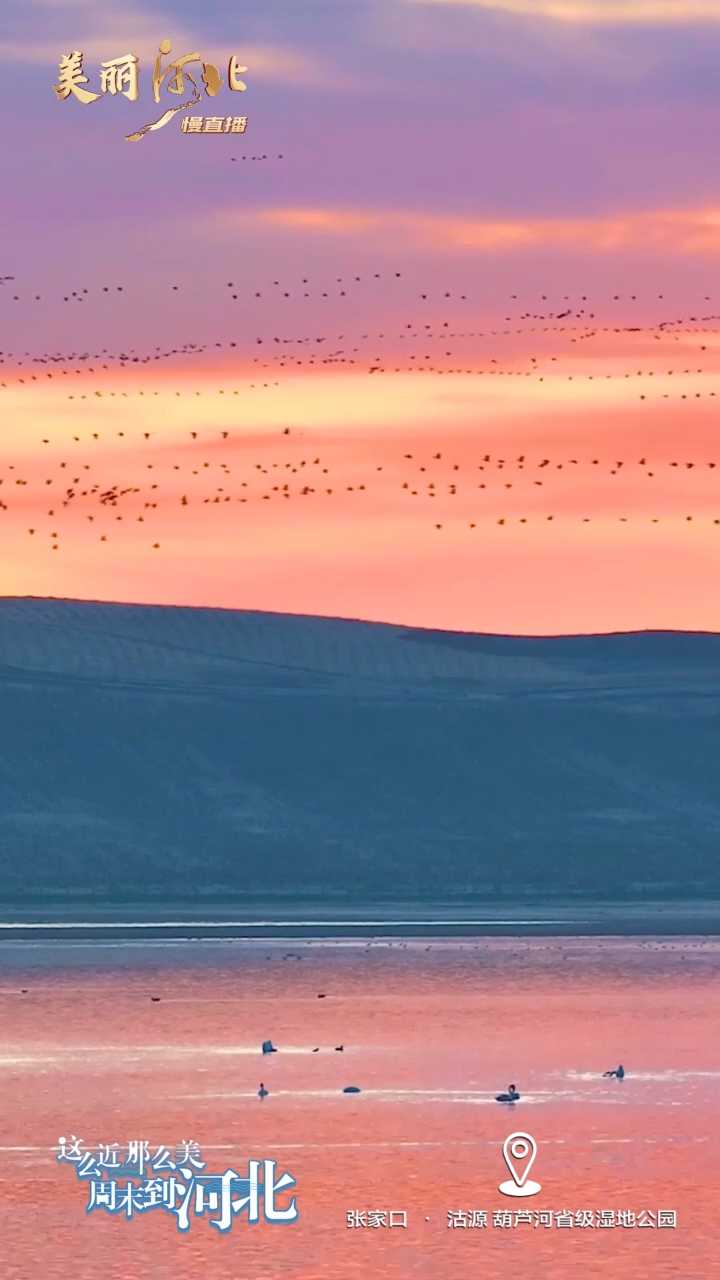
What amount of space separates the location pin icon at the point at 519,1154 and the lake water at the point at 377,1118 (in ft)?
1.39

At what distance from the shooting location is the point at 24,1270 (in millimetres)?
65875

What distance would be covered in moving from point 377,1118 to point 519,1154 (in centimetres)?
945

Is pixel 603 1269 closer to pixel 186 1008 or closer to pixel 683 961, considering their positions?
pixel 186 1008

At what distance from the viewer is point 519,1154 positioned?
81.3 metres

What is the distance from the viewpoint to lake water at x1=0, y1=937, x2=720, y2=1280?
68000 millimetres

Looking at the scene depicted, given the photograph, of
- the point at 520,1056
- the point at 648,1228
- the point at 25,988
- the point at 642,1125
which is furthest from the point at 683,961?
the point at 648,1228

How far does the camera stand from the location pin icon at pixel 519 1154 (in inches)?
3054

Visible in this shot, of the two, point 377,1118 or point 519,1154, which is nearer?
point 519,1154

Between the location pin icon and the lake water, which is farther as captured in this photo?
the location pin icon

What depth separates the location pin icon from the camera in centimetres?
7756

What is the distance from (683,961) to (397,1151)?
116322 millimetres

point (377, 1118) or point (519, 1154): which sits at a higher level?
point (377, 1118)

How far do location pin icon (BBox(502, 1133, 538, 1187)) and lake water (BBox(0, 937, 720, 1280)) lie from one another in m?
0.42

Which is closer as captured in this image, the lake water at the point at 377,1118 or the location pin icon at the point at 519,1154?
the lake water at the point at 377,1118
